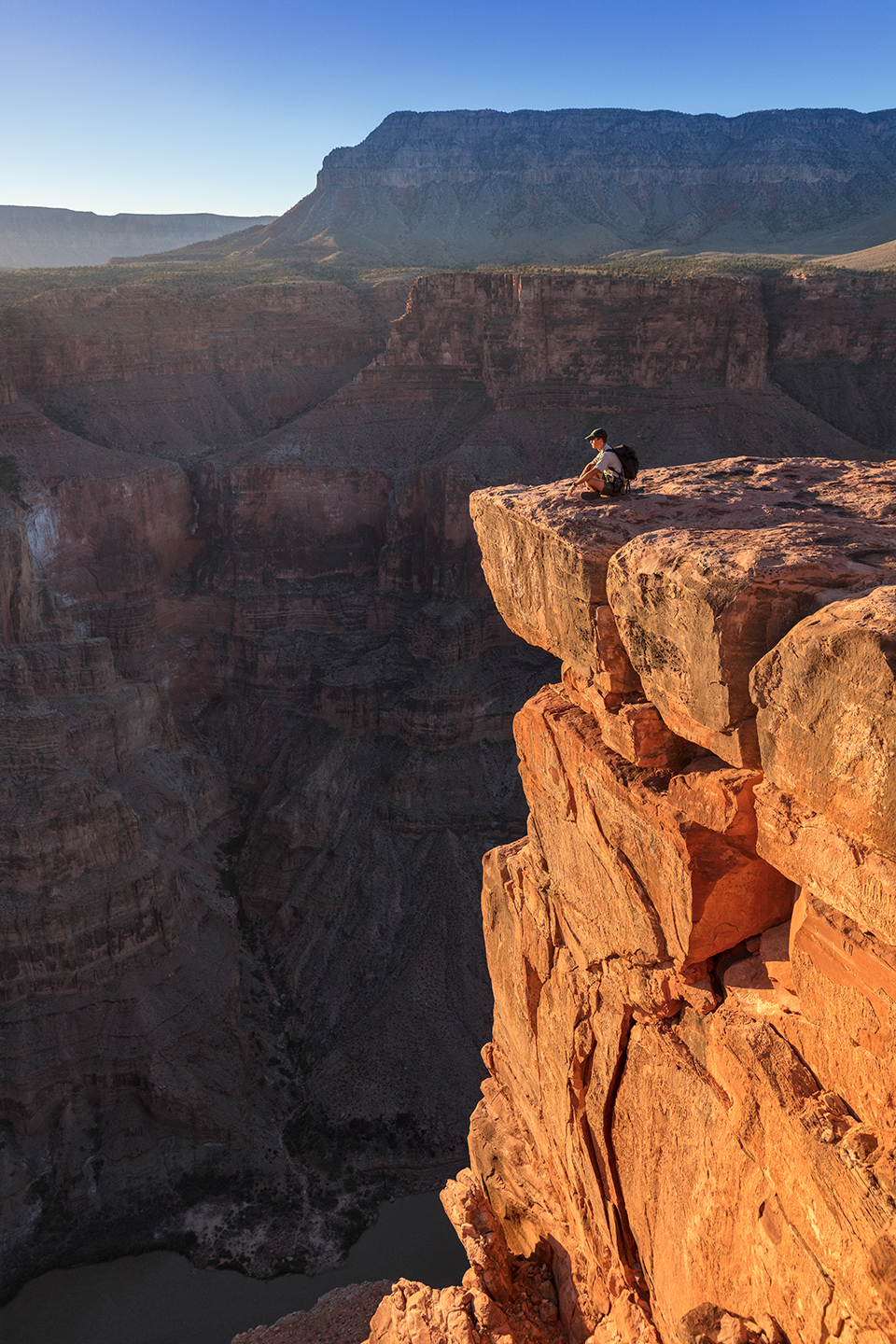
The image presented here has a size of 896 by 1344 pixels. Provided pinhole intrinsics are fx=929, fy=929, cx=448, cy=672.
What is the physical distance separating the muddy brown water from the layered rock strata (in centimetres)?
1931

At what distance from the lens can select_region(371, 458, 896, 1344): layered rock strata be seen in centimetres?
527

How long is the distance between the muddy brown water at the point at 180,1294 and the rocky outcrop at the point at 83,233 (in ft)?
546

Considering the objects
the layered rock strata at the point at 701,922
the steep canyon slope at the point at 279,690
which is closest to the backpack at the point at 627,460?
the layered rock strata at the point at 701,922

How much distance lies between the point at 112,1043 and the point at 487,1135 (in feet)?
78.4

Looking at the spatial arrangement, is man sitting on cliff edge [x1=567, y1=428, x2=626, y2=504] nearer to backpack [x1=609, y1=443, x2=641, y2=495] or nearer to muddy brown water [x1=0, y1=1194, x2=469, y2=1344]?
backpack [x1=609, y1=443, x2=641, y2=495]

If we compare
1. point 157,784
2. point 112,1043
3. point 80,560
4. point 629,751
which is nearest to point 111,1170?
point 112,1043

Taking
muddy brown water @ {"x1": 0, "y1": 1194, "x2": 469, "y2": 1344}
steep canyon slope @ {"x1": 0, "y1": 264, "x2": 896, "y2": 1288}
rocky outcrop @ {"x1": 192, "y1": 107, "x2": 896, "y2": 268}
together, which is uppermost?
rocky outcrop @ {"x1": 192, "y1": 107, "x2": 896, "y2": 268}

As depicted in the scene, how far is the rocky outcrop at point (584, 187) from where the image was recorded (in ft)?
358

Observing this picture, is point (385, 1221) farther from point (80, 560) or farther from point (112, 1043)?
point (80, 560)

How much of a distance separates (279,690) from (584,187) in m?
99.5

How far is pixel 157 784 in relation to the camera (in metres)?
39.2

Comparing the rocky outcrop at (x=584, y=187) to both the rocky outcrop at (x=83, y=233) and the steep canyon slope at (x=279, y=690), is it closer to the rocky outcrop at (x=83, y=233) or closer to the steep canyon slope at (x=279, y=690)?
the rocky outcrop at (x=83, y=233)

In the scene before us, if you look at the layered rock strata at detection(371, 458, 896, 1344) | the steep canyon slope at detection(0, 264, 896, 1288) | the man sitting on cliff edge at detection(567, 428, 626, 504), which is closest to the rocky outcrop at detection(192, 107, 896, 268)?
the steep canyon slope at detection(0, 264, 896, 1288)

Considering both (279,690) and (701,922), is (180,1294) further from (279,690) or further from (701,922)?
(701,922)
